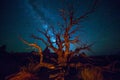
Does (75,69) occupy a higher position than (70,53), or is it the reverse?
(70,53)

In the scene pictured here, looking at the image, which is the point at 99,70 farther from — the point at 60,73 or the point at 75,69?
the point at 60,73

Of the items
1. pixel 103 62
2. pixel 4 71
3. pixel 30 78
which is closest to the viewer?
pixel 30 78

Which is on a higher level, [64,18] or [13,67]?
[64,18]

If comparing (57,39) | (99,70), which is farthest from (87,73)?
(57,39)

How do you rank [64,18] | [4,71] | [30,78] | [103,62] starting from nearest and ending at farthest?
[30,78] → [64,18] → [4,71] → [103,62]

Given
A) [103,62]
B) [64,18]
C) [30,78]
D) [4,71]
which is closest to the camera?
[30,78]

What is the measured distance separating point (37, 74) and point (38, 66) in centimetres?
62

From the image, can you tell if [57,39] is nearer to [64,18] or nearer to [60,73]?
[64,18]

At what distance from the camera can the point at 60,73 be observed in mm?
13266

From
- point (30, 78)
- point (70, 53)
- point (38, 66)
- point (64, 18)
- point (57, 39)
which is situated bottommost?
point (30, 78)

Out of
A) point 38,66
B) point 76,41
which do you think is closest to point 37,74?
point 38,66

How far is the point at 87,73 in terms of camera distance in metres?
13.8

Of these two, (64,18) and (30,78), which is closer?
(30,78)

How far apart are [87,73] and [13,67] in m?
6.99
